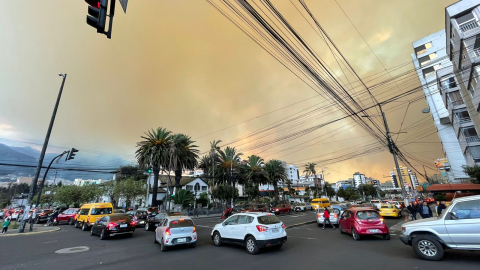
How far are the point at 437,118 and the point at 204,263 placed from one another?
210 ft

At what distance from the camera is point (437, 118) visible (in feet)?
155

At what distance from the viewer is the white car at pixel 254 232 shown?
26.6ft

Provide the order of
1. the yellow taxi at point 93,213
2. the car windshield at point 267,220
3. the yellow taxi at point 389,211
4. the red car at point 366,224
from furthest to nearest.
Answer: the yellow taxi at point 389,211 → the yellow taxi at point 93,213 → the red car at point 366,224 → the car windshield at point 267,220

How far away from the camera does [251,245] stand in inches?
325

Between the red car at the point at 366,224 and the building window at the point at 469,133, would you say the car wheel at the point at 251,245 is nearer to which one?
the red car at the point at 366,224

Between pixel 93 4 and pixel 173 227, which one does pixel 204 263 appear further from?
pixel 93 4

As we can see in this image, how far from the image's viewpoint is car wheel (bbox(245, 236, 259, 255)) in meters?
8.02

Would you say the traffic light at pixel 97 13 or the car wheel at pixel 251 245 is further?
the car wheel at pixel 251 245

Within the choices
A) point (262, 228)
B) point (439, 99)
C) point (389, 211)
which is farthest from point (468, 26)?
point (439, 99)

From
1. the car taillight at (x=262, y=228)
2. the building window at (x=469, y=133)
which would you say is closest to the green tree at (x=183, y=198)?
the car taillight at (x=262, y=228)

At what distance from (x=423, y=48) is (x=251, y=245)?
67.0 meters

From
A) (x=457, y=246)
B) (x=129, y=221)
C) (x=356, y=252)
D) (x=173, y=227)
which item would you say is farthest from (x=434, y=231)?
(x=129, y=221)

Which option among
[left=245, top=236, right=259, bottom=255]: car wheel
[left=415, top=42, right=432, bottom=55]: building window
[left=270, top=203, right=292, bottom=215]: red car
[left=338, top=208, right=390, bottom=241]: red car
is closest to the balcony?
[left=338, top=208, right=390, bottom=241]: red car

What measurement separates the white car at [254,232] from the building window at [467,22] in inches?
1268
